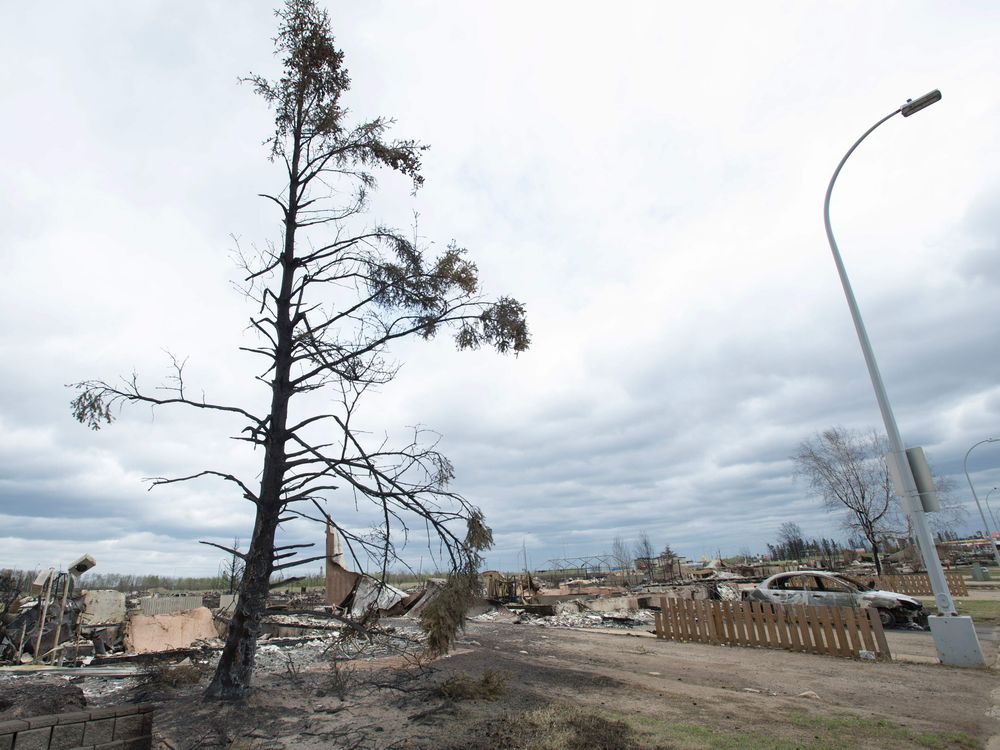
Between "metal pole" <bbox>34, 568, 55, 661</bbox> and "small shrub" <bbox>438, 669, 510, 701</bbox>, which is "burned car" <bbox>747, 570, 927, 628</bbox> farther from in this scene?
"metal pole" <bbox>34, 568, 55, 661</bbox>

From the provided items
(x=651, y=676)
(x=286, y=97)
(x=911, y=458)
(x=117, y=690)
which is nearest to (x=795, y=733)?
(x=651, y=676)

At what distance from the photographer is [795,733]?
5.43 meters

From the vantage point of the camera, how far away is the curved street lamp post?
352 inches

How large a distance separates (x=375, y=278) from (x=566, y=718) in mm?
6323

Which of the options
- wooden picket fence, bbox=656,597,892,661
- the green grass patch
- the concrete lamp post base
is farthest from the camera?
wooden picket fence, bbox=656,597,892,661

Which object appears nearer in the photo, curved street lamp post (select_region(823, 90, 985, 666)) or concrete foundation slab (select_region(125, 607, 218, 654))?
curved street lamp post (select_region(823, 90, 985, 666))

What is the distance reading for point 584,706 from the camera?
650cm

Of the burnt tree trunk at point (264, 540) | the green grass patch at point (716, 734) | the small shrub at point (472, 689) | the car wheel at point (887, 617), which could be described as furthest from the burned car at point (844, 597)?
the burnt tree trunk at point (264, 540)

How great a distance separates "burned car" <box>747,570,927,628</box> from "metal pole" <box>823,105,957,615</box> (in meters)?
3.75

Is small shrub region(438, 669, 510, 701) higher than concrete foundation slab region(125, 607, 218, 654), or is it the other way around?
concrete foundation slab region(125, 607, 218, 654)

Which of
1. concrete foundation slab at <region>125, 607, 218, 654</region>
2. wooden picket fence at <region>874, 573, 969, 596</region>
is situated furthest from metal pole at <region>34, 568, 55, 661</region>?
wooden picket fence at <region>874, 573, 969, 596</region>

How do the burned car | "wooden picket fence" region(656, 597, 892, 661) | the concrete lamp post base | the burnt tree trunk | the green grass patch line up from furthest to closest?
the burned car, "wooden picket fence" region(656, 597, 892, 661), the concrete lamp post base, the burnt tree trunk, the green grass patch

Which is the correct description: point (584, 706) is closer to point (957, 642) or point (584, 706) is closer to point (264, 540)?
point (264, 540)

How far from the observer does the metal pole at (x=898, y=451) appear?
9180 millimetres
